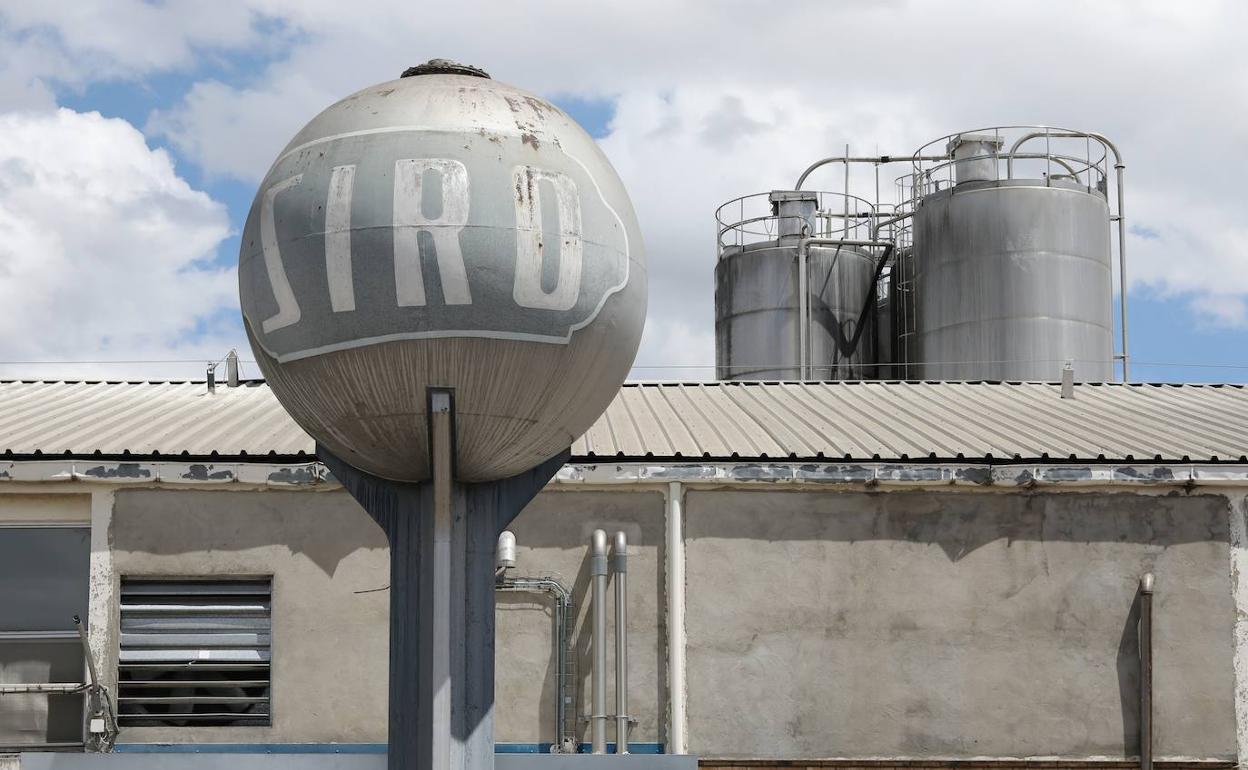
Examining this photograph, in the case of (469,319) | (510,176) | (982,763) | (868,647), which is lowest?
(982,763)

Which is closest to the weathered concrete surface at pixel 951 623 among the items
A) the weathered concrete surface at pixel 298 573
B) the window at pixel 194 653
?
the weathered concrete surface at pixel 298 573

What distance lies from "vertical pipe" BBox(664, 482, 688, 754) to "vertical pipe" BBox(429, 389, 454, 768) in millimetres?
5948

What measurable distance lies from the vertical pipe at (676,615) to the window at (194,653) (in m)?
3.63

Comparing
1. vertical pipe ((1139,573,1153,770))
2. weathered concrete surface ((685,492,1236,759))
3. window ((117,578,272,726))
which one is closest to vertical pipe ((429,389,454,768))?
weathered concrete surface ((685,492,1236,759))

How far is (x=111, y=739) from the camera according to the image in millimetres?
14328

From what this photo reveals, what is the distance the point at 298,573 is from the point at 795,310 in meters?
12.2

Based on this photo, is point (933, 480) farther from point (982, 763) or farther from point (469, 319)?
point (469, 319)

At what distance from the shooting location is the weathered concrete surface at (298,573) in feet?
47.0

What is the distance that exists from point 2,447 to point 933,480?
8655 millimetres

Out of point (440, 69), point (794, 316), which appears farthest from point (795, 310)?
point (440, 69)

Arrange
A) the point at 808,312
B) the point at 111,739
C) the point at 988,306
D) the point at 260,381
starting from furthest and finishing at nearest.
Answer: the point at 808,312 → the point at 988,306 → the point at 260,381 → the point at 111,739

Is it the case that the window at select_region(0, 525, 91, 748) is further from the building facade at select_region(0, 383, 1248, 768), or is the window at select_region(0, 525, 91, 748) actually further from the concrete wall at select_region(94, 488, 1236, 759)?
the concrete wall at select_region(94, 488, 1236, 759)

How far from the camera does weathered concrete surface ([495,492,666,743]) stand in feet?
47.1

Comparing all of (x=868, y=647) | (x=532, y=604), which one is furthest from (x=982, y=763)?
(x=532, y=604)
